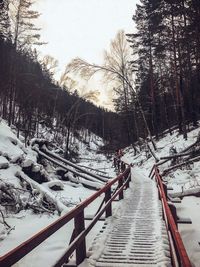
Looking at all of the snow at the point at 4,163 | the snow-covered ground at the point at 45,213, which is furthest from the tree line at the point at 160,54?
the snow at the point at 4,163

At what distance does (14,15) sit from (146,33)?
13611 mm

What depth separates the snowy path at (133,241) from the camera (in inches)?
217

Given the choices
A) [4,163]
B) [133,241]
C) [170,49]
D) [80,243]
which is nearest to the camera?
[80,243]

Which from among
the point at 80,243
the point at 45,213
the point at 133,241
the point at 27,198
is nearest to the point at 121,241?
the point at 133,241

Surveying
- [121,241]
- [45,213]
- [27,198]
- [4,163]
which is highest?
[4,163]

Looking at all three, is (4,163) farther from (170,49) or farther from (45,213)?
(170,49)

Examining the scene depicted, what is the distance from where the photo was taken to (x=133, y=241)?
22.0 ft

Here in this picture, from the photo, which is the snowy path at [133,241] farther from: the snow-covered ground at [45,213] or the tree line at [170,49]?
the tree line at [170,49]

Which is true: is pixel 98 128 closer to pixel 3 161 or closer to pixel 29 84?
pixel 29 84

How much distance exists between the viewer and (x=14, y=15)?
2972cm

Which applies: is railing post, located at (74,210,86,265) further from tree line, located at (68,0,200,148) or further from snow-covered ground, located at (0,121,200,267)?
tree line, located at (68,0,200,148)

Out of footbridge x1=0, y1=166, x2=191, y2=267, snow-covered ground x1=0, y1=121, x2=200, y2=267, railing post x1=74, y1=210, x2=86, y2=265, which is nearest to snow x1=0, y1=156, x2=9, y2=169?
snow-covered ground x1=0, y1=121, x2=200, y2=267

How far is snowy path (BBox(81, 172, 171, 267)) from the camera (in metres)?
5.52

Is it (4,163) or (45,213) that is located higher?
(4,163)
